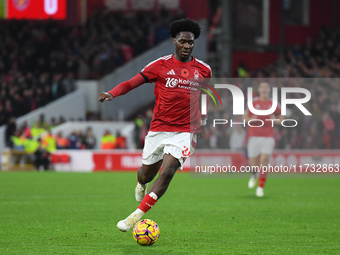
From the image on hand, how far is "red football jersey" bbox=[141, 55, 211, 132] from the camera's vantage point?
7746mm

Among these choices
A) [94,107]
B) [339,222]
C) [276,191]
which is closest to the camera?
[339,222]

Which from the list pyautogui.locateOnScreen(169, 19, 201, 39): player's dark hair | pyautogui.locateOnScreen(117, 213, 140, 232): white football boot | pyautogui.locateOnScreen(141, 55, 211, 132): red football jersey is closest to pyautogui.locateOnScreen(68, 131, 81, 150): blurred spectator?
pyautogui.locateOnScreen(141, 55, 211, 132): red football jersey

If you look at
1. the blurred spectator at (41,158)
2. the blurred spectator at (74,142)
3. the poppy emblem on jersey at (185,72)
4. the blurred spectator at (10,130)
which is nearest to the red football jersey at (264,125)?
the poppy emblem on jersey at (185,72)

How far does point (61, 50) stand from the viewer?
31984 mm

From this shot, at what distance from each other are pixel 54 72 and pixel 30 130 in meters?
5.62

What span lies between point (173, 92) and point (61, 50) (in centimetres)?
2504

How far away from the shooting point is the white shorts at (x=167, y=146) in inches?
297

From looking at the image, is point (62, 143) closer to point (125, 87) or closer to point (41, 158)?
point (41, 158)

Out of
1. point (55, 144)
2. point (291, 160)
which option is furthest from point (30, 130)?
point (291, 160)

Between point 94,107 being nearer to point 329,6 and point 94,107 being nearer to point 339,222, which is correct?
point 329,6

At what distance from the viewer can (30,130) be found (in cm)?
2527

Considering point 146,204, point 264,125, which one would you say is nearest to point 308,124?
point 264,125

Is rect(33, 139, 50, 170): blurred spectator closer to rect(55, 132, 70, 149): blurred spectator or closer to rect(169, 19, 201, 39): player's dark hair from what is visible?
rect(55, 132, 70, 149): blurred spectator

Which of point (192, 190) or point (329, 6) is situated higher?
point (329, 6)
